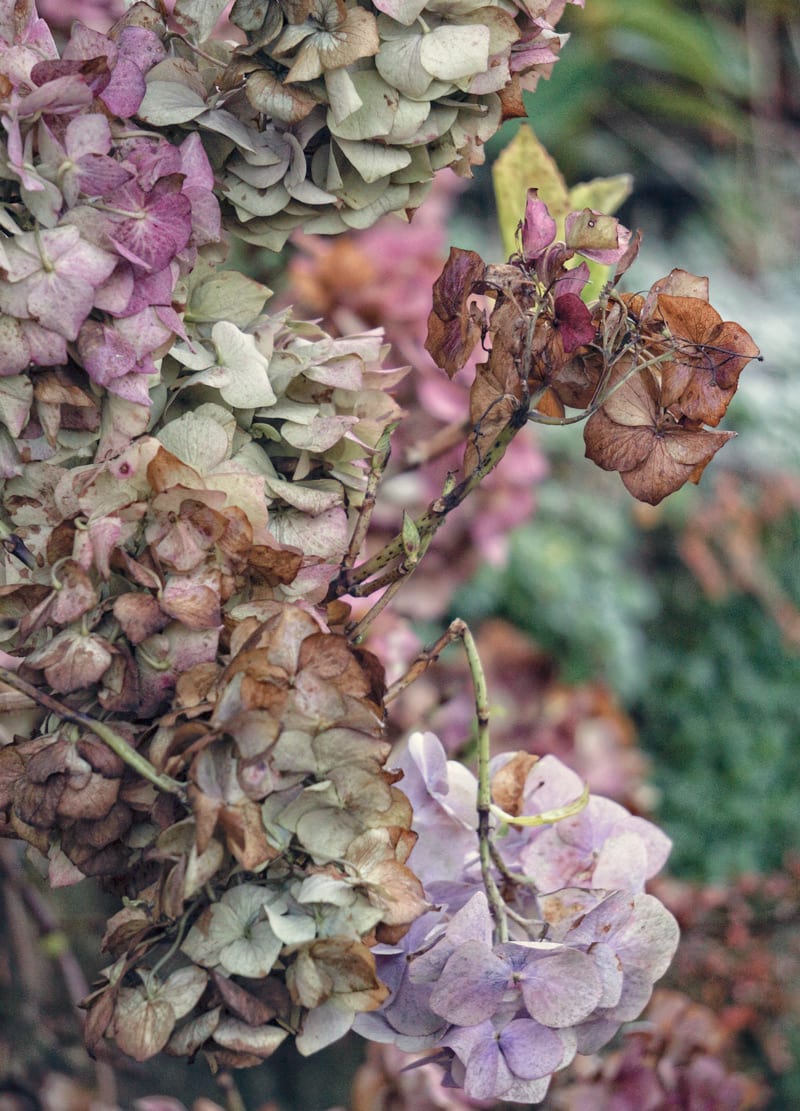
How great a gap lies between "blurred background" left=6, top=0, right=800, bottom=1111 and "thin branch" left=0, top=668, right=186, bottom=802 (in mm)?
262

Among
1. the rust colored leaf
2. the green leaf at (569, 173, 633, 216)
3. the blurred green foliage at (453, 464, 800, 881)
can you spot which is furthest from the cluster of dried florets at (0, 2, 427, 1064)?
the blurred green foliage at (453, 464, 800, 881)

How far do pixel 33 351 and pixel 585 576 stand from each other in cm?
139

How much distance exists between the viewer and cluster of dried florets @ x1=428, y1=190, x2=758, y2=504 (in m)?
0.37

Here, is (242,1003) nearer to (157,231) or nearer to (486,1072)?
(486,1072)

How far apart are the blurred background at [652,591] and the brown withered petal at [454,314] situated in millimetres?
223

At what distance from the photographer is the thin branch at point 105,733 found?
332 millimetres

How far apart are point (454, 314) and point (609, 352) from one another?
57 mm

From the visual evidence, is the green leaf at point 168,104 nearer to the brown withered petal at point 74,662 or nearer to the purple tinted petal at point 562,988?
the brown withered petal at point 74,662

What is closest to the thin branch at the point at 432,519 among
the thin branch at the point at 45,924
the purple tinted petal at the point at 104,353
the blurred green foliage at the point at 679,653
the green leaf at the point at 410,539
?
the green leaf at the point at 410,539

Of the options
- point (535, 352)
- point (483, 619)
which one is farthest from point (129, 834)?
point (483, 619)

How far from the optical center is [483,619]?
5.37 ft

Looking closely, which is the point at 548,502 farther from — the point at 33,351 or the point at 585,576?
the point at 33,351

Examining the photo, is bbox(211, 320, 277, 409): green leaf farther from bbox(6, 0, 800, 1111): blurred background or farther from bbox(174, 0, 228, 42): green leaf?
bbox(6, 0, 800, 1111): blurred background

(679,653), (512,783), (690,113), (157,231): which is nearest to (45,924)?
(512,783)
